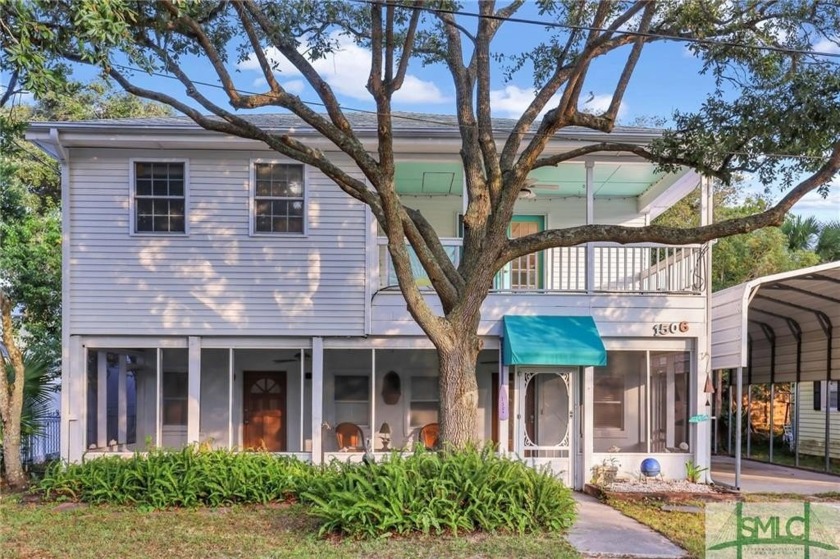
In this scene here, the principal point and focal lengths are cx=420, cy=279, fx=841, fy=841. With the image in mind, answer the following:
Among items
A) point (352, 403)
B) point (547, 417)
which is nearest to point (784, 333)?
point (547, 417)

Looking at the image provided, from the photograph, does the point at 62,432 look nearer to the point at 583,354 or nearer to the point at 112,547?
the point at 112,547

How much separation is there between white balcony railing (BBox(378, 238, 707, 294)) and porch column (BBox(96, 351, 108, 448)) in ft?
16.6

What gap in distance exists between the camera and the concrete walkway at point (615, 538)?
8.51 m

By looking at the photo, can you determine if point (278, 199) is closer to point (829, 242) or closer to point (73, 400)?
point (73, 400)

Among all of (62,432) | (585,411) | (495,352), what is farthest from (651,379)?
(62,432)

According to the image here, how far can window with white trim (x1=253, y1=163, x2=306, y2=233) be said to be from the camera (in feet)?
45.6

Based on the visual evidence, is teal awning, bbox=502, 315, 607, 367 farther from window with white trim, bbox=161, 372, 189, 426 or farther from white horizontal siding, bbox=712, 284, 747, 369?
window with white trim, bbox=161, 372, 189, 426

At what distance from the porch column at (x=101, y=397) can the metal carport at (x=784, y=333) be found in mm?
10361

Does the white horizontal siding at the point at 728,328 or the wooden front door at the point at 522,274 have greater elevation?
the wooden front door at the point at 522,274

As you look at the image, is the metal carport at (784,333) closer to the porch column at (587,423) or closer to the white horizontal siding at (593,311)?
the white horizontal siding at (593,311)

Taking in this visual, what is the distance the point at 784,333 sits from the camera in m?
17.8

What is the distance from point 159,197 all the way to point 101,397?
3.66 meters

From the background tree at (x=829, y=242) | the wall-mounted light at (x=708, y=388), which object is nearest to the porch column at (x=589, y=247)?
the wall-mounted light at (x=708, y=388)

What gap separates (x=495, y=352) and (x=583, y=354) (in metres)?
2.55
